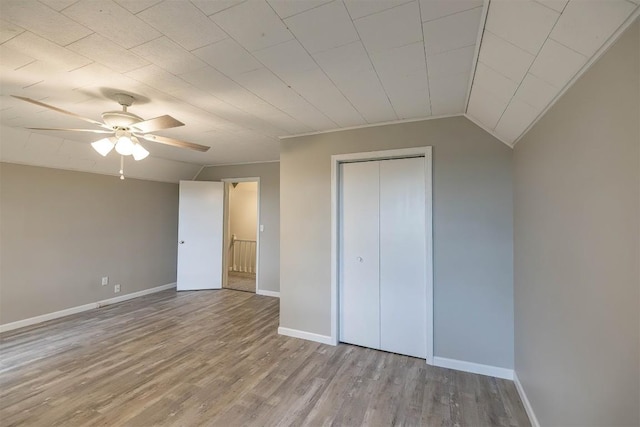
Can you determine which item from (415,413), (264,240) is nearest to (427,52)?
(415,413)

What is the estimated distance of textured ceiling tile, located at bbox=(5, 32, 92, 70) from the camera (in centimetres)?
155

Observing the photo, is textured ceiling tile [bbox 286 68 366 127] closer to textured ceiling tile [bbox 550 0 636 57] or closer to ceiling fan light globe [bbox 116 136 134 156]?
textured ceiling tile [bbox 550 0 636 57]

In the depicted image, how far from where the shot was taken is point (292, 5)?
1296 mm

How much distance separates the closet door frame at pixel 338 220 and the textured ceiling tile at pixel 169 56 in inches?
68.9

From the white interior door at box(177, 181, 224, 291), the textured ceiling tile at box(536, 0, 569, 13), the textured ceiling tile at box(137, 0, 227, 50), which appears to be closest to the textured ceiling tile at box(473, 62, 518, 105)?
the textured ceiling tile at box(536, 0, 569, 13)

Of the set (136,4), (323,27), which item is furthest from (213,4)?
(323,27)

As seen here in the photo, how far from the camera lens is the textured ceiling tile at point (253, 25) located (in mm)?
1317

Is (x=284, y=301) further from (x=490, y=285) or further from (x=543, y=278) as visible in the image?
(x=543, y=278)

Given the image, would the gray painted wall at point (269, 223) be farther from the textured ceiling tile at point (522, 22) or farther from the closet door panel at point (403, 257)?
the textured ceiling tile at point (522, 22)

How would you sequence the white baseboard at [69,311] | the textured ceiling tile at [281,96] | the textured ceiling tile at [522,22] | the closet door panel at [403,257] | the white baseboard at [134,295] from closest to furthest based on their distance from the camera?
the textured ceiling tile at [522,22]
the textured ceiling tile at [281,96]
the closet door panel at [403,257]
the white baseboard at [69,311]
the white baseboard at [134,295]

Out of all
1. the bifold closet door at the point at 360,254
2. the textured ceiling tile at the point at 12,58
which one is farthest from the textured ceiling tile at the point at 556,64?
the textured ceiling tile at the point at 12,58

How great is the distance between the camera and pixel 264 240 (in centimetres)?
527

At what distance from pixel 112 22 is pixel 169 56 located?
0.33 meters

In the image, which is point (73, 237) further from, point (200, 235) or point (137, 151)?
point (137, 151)
